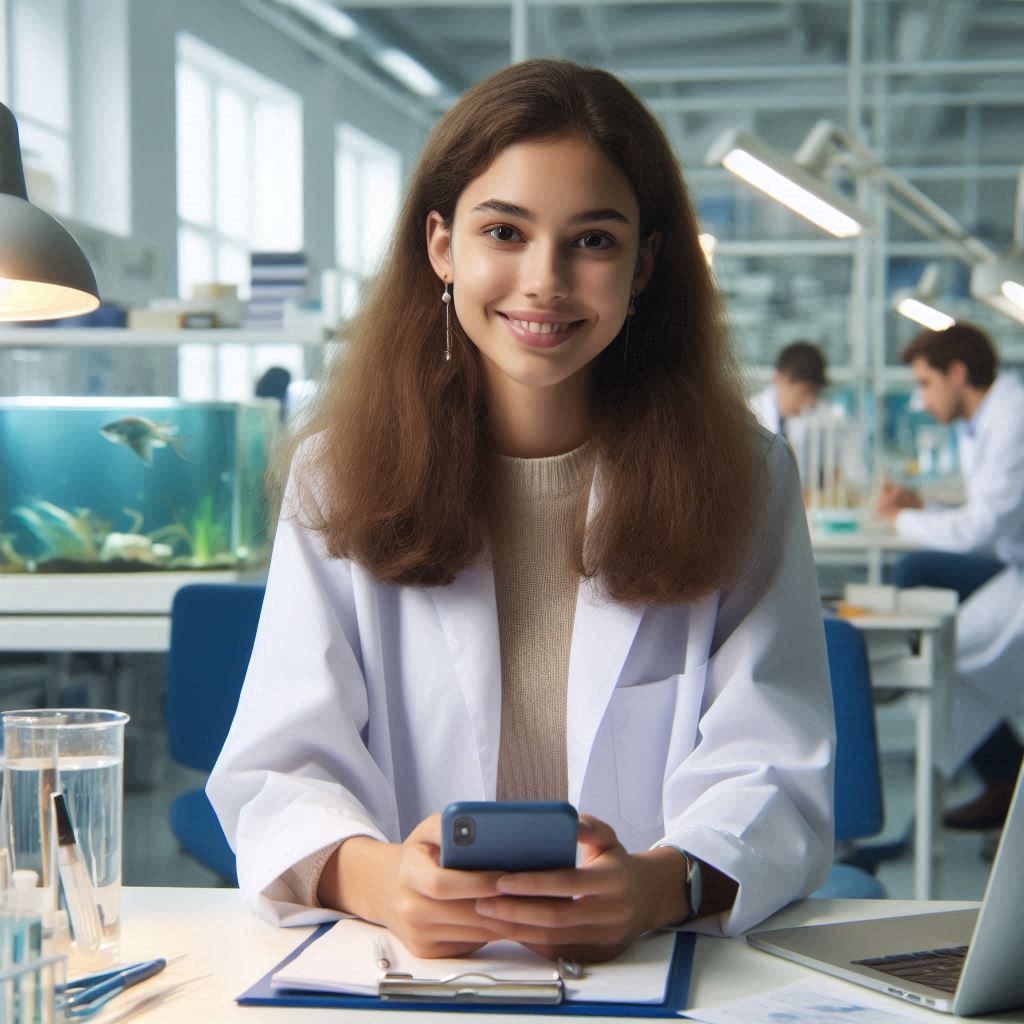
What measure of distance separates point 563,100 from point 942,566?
12.5ft

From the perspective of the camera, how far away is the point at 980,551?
4.78m

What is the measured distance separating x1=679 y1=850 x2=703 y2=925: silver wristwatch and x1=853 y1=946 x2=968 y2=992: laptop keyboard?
14 centimetres

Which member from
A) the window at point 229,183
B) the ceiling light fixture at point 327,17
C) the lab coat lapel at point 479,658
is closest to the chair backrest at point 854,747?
the lab coat lapel at point 479,658

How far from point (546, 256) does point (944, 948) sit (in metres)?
0.66

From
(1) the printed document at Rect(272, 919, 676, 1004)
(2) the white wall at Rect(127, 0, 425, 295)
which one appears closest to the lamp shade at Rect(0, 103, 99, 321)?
(1) the printed document at Rect(272, 919, 676, 1004)

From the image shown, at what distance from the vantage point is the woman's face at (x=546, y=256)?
4.11ft

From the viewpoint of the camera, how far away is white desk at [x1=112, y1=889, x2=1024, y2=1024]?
859 mm

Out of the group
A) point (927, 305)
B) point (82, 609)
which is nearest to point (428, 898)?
point (82, 609)

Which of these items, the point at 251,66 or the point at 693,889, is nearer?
the point at 693,889

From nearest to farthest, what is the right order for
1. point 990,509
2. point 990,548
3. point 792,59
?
point 990,509 < point 990,548 < point 792,59

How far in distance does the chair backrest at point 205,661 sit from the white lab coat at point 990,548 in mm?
2483

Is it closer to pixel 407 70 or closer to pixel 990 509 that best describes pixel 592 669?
Answer: pixel 990 509

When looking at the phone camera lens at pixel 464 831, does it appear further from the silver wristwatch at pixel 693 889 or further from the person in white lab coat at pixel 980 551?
the person in white lab coat at pixel 980 551

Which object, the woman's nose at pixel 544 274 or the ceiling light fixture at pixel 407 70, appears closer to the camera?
the woman's nose at pixel 544 274
